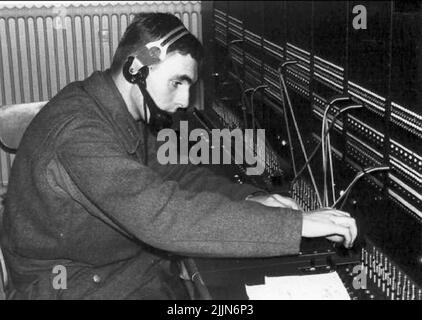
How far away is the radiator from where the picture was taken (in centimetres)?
336

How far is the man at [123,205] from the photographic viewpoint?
1.21m

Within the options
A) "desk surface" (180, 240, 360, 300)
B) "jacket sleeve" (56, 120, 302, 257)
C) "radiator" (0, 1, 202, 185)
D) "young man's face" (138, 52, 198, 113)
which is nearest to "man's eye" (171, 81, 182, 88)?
"young man's face" (138, 52, 198, 113)

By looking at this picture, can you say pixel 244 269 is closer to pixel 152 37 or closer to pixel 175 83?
pixel 175 83

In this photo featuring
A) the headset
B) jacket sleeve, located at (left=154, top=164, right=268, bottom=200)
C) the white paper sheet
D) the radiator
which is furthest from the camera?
the radiator

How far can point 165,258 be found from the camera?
5.36ft

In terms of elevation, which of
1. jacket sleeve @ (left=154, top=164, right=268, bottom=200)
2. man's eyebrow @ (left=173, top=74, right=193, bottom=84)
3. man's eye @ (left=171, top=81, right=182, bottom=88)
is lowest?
jacket sleeve @ (left=154, top=164, right=268, bottom=200)

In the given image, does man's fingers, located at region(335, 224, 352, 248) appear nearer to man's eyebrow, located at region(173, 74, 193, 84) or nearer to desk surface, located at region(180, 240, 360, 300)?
desk surface, located at region(180, 240, 360, 300)

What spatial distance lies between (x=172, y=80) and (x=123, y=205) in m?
0.35

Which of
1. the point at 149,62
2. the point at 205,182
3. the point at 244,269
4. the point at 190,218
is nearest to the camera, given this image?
the point at 190,218

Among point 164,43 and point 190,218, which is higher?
point 164,43

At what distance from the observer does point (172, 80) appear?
1.44 m

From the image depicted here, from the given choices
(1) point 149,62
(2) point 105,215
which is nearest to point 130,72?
(1) point 149,62

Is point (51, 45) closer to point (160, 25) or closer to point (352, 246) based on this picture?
point (160, 25)

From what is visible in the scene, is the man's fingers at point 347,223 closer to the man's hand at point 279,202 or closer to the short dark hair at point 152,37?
the man's hand at point 279,202
